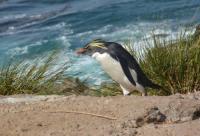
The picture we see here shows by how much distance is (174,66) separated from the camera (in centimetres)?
797

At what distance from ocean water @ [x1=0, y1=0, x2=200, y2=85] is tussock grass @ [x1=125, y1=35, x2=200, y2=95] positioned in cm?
601

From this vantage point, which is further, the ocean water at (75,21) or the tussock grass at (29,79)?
the ocean water at (75,21)

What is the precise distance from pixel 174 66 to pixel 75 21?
12775 millimetres

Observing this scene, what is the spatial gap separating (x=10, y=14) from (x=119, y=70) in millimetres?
15737

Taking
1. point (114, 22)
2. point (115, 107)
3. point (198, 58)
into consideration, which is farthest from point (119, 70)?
point (114, 22)

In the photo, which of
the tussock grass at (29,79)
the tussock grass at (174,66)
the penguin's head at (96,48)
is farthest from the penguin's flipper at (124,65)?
the tussock grass at (29,79)

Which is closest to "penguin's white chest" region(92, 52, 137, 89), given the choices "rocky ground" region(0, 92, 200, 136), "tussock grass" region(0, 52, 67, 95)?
"rocky ground" region(0, 92, 200, 136)

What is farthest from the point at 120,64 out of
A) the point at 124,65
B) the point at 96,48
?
the point at 96,48

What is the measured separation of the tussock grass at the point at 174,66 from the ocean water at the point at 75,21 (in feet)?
19.7

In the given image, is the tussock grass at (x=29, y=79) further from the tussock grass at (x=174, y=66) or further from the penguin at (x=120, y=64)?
the penguin at (x=120, y=64)

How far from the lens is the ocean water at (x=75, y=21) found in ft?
55.4

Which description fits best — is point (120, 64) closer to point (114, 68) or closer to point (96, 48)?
point (114, 68)

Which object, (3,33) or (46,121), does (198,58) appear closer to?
(46,121)

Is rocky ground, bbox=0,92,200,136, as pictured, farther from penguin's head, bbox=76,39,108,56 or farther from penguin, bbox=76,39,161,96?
penguin's head, bbox=76,39,108,56
